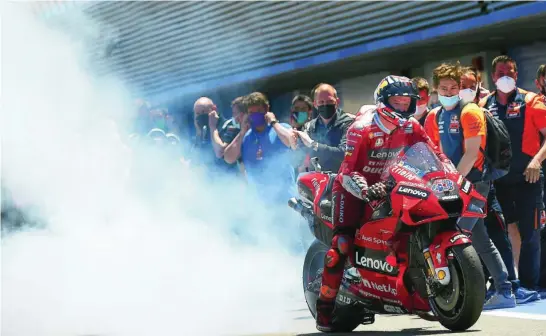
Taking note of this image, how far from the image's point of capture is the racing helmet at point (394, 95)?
23.7 feet

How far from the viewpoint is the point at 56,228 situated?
39.3 feet

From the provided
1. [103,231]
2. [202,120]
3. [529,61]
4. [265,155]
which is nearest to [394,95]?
[265,155]

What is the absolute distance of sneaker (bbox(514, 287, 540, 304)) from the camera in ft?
29.8

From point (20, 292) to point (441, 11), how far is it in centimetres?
902

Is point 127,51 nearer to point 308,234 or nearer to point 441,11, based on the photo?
point 441,11

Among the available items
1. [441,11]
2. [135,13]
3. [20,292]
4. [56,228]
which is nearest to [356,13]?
[441,11]

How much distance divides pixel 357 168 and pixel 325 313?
102 centimetres

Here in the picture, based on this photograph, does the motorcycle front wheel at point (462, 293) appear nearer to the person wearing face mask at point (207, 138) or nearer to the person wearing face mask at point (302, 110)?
the person wearing face mask at point (302, 110)

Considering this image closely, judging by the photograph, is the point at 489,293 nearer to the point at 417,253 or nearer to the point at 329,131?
the point at 329,131

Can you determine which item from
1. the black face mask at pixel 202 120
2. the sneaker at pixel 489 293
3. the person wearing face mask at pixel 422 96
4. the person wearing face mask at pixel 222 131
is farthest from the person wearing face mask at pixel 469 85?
the black face mask at pixel 202 120

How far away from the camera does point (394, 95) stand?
24.0ft

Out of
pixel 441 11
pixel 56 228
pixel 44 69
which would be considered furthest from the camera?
pixel 441 11

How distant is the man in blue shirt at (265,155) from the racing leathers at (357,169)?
3.74 m

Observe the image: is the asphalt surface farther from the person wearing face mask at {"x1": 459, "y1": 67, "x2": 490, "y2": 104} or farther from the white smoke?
the person wearing face mask at {"x1": 459, "y1": 67, "x2": 490, "y2": 104}
